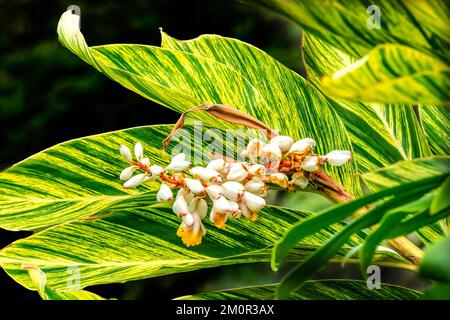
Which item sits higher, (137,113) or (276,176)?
(137,113)

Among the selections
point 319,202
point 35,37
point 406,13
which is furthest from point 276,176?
point 35,37

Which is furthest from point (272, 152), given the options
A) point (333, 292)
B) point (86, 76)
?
point (86, 76)

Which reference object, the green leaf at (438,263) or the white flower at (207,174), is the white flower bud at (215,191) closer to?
the white flower at (207,174)

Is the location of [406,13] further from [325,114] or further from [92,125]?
[92,125]

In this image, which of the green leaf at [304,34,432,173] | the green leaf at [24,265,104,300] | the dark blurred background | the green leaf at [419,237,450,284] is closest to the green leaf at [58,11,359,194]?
the green leaf at [304,34,432,173]

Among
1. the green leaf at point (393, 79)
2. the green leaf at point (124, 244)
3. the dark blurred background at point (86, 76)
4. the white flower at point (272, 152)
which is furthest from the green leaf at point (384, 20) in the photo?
the dark blurred background at point (86, 76)

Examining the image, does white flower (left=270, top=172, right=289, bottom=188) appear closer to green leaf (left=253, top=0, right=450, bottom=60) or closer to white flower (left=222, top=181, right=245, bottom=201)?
white flower (left=222, top=181, right=245, bottom=201)

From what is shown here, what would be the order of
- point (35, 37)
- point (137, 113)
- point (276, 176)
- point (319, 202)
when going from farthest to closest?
1. point (35, 37)
2. point (137, 113)
3. point (319, 202)
4. point (276, 176)

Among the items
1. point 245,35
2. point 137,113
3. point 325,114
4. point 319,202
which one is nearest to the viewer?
point 325,114
